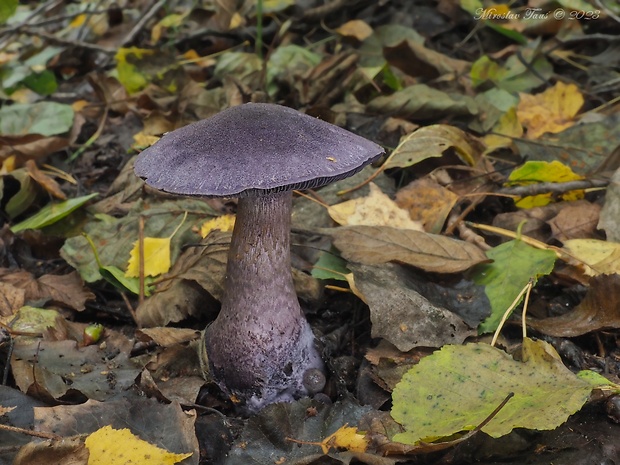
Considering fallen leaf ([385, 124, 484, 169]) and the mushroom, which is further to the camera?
fallen leaf ([385, 124, 484, 169])

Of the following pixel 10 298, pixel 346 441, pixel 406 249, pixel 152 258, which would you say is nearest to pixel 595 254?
pixel 406 249

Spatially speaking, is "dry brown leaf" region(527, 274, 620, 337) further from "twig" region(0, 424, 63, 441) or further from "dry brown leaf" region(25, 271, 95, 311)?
"dry brown leaf" region(25, 271, 95, 311)

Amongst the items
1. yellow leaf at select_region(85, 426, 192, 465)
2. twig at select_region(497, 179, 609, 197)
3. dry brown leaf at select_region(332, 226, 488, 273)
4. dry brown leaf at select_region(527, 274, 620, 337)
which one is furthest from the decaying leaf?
twig at select_region(497, 179, 609, 197)

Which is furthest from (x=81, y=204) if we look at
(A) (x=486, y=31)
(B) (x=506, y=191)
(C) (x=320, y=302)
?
(A) (x=486, y=31)

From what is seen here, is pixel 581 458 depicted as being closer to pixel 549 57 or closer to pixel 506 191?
pixel 506 191

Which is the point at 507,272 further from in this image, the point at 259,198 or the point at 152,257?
the point at 152,257

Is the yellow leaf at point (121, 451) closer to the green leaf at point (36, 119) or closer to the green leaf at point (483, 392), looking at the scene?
the green leaf at point (483, 392)

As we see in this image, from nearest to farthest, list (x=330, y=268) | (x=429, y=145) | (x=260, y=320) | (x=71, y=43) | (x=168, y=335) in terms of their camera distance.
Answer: (x=260, y=320), (x=168, y=335), (x=330, y=268), (x=429, y=145), (x=71, y=43)
